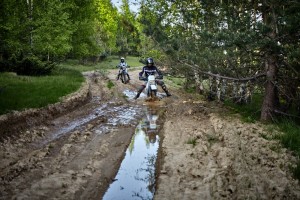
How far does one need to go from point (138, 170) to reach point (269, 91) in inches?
218

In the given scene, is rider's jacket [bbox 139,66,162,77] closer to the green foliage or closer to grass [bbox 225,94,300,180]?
grass [bbox 225,94,300,180]

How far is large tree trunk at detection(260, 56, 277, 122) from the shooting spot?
31.5 feet

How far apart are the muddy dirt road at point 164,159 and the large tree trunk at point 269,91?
2.53 feet

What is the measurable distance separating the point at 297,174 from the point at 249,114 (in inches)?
Result: 212

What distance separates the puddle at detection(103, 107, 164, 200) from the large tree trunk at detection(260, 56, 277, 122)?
3.62 m

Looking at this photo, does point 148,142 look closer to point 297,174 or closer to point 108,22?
point 297,174

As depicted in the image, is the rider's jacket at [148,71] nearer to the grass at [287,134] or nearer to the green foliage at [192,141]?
the grass at [287,134]

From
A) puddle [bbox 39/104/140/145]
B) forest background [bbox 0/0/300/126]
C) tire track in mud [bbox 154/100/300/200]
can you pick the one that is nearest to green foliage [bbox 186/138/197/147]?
tire track in mud [bbox 154/100/300/200]

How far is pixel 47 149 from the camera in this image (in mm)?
7496

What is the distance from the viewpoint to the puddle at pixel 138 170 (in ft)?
18.4

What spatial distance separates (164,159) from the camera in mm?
6953

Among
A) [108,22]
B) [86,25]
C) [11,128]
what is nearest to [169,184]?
[11,128]

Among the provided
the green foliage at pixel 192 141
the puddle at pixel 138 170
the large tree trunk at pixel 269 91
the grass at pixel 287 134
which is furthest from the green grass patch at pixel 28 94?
the large tree trunk at pixel 269 91

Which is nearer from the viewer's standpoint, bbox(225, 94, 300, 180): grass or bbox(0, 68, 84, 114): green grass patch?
bbox(225, 94, 300, 180): grass
